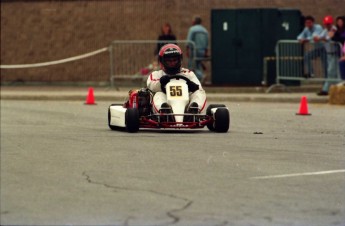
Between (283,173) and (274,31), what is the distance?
1828cm

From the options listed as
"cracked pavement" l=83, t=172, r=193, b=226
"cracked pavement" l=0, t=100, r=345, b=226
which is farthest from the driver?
"cracked pavement" l=83, t=172, r=193, b=226

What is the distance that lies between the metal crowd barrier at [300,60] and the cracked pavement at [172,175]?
7786 millimetres

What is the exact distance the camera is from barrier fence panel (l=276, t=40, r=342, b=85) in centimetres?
2975

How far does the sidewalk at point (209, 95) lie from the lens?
2922 cm

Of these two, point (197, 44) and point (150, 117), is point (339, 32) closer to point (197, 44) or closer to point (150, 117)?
point (197, 44)

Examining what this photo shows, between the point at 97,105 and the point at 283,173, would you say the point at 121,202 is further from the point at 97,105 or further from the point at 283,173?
the point at 97,105

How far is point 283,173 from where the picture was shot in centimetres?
1425

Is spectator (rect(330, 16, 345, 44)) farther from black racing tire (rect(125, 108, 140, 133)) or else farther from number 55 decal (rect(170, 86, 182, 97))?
number 55 decal (rect(170, 86, 182, 97))

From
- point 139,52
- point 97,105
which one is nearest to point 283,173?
point 97,105

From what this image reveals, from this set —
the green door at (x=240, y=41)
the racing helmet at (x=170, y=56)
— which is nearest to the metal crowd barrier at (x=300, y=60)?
the green door at (x=240, y=41)

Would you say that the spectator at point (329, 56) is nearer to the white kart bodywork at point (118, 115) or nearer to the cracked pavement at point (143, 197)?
the white kart bodywork at point (118, 115)

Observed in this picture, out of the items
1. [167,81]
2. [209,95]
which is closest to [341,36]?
[209,95]

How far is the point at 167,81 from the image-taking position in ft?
57.9

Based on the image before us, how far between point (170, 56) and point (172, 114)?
2096 mm
